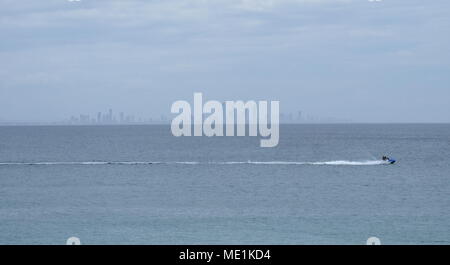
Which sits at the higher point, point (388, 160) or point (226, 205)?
point (388, 160)

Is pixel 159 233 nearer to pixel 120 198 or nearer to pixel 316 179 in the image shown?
pixel 120 198

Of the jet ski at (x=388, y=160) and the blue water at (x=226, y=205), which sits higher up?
the jet ski at (x=388, y=160)

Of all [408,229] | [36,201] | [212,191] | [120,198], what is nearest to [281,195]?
[212,191]

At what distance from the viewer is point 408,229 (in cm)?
3678

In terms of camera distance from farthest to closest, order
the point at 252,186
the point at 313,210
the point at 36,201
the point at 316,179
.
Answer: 1. the point at 316,179
2. the point at 252,186
3. the point at 36,201
4. the point at 313,210

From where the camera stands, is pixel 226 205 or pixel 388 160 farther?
pixel 388 160

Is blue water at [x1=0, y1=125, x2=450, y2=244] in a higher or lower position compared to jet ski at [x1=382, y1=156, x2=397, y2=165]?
lower

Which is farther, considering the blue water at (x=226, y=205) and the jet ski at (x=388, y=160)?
the jet ski at (x=388, y=160)

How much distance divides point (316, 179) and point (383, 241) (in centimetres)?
3567

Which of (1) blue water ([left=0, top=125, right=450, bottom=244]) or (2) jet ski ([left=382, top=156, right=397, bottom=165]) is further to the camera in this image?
(2) jet ski ([left=382, top=156, right=397, bottom=165])
